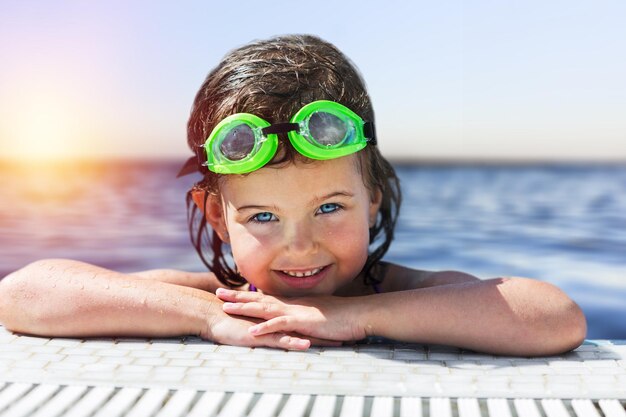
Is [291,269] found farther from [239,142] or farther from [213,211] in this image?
[213,211]

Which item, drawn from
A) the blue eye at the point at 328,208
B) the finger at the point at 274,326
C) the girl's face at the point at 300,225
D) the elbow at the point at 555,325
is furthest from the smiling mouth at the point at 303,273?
the elbow at the point at 555,325

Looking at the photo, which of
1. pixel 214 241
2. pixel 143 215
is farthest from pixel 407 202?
pixel 214 241

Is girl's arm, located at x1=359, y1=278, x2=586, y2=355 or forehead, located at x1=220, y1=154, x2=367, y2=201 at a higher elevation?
forehead, located at x1=220, y1=154, x2=367, y2=201

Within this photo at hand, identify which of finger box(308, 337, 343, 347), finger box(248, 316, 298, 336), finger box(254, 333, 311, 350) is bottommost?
finger box(308, 337, 343, 347)

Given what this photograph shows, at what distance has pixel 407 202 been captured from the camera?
14562 mm

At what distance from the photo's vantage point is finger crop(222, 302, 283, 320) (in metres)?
2.58

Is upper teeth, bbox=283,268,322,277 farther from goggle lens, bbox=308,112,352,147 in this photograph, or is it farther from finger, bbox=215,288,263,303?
goggle lens, bbox=308,112,352,147

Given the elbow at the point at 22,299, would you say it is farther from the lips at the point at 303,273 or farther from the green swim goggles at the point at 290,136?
the lips at the point at 303,273

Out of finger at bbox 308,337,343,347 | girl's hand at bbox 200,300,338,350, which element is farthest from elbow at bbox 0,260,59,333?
finger at bbox 308,337,343,347

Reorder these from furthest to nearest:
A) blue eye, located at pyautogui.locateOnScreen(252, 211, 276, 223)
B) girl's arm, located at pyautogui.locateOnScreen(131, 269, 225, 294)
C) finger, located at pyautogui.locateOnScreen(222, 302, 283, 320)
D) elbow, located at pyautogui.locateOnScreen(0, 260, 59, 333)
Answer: girl's arm, located at pyautogui.locateOnScreen(131, 269, 225, 294) → blue eye, located at pyautogui.locateOnScreen(252, 211, 276, 223) → elbow, located at pyautogui.locateOnScreen(0, 260, 59, 333) → finger, located at pyautogui.locateOnScreen(222, 302, 283, 320)

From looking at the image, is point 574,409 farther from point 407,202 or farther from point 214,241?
point 407,202

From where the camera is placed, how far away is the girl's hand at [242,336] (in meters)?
2.45

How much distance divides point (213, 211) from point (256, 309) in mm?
750

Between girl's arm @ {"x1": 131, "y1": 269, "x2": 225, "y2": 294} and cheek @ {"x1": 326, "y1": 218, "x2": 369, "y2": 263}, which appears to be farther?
girl's arm @ {"x1": 131, "y1": 269, "x2": 225, "y2": 294}
